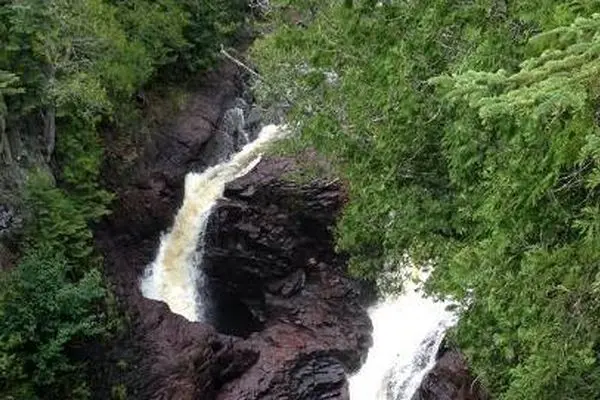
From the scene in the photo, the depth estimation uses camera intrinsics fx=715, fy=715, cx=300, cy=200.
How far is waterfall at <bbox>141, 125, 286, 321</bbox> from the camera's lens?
712 inches

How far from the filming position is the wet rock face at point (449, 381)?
44.5ft

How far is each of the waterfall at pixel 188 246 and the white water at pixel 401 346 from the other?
4.61 m

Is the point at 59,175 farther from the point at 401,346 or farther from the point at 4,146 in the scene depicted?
the point at 401,346

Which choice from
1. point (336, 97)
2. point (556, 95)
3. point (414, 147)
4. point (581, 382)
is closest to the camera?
point (556, 95)

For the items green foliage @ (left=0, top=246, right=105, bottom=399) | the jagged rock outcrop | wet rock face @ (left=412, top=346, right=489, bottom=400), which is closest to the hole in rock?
the jagged rock outcrop

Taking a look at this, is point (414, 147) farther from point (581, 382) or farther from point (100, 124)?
point (100, 124)

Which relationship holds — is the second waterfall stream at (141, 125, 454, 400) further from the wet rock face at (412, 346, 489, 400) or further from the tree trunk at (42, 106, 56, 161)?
the tree trunk at (42, 106, 56, 161)

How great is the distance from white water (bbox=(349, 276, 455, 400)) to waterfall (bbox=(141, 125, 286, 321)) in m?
4.61

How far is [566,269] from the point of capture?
5.52m

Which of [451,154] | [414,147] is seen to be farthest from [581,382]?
[414,147]

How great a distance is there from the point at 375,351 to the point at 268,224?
4.14 m

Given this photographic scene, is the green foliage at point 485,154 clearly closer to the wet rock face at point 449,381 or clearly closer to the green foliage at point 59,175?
the wet rock face at point 449,381

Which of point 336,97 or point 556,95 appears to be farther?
point 336,97

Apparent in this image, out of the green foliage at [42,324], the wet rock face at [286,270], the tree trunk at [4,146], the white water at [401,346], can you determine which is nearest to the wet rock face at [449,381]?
the white water at [401,346]
